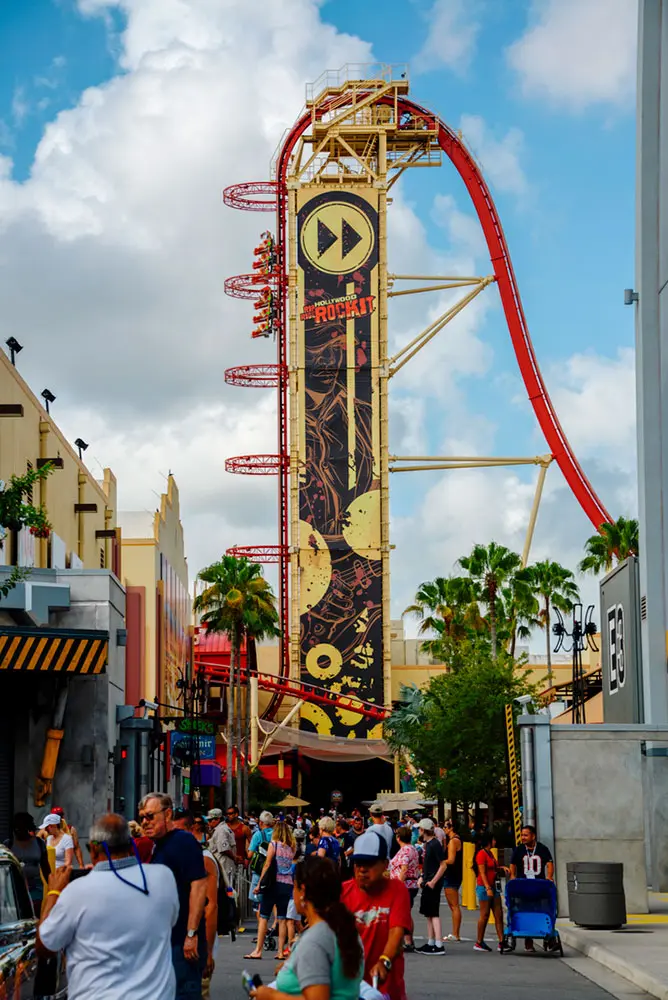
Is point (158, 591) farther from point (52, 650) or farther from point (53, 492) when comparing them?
point (52, 650)

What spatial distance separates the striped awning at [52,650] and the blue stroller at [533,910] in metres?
15.9

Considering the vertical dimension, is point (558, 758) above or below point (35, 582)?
below

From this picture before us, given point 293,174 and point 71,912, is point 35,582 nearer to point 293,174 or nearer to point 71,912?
point 71,912

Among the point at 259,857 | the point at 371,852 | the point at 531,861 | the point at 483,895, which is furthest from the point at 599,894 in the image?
the point at 371,852

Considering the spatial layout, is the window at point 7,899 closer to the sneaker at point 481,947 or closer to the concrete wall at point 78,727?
the sneaker at point 481,947

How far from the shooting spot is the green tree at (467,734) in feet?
162

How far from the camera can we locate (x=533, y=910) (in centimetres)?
1923

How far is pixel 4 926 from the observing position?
8.86 m

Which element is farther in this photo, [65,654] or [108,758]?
[108,758]

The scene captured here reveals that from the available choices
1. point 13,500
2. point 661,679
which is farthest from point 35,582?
point 13,500

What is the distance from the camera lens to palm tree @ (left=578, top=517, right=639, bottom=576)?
67375 millimetres

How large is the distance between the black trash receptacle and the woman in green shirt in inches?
571

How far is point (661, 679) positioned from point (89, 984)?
2690 cm

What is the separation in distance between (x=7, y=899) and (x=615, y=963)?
9.41m
